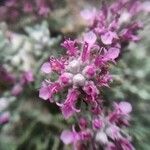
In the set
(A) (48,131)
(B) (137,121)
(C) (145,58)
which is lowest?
(A) (48,131)

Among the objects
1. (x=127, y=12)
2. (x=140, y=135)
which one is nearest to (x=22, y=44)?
(x=127, y=12)

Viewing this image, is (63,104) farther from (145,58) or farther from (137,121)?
(145,58)

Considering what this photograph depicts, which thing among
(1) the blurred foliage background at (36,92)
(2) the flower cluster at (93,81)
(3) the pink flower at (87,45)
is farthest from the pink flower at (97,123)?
(1) the blurred foliage background at (36,92)

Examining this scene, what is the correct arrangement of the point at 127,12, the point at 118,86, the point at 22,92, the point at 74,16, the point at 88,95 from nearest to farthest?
the point at 88,95 → the point at 118,86 → the point at 127,12 → the point at 22,92 → the point at 74,16

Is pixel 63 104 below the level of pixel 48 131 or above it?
above

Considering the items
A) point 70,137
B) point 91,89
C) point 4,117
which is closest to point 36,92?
point 4,117

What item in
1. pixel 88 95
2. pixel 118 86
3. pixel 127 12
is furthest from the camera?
pixel 127 12

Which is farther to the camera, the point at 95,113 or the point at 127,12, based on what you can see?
the point at 127,12
